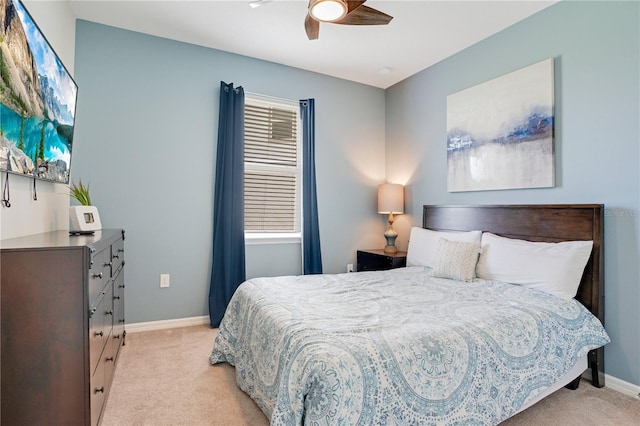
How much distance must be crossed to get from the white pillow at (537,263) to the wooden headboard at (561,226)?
99 millimetres

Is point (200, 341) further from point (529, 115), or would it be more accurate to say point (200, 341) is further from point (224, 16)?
point (529, 115)

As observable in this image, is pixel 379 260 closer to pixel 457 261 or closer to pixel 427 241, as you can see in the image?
pixel 427 241

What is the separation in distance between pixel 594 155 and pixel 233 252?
303 centimetres

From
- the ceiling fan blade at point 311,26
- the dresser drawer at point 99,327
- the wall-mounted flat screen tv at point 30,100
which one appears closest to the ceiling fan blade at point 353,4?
the ceiling fan blade at point 311,26

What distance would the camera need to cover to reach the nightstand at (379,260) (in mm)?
3564

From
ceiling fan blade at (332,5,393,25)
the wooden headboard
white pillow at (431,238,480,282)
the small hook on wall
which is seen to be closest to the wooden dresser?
the small hook on wall

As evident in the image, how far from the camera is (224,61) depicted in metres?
3.44

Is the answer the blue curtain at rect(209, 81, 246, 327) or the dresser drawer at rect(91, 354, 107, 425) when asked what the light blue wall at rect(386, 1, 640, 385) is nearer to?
the blue curtain at rect(209, 81, 246, 327)

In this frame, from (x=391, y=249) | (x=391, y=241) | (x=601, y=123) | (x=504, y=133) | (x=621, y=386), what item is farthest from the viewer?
(x=391, y=241)

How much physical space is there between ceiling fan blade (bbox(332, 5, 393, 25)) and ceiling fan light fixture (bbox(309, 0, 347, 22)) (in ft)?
0.32

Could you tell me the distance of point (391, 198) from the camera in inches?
155

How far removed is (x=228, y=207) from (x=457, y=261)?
2125 mm

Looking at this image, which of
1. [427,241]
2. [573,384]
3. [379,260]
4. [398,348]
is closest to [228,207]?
[379,260]

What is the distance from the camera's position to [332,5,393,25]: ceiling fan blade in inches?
85.2
